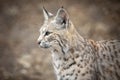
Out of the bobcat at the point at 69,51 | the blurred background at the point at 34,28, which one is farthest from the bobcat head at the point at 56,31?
the blurred background at the point at 34,28

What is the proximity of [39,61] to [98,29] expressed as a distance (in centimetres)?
169

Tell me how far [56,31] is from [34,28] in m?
5.77

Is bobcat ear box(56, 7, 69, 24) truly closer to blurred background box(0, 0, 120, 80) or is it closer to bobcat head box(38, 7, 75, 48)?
bobcat head box(38, 7, 75, 48)

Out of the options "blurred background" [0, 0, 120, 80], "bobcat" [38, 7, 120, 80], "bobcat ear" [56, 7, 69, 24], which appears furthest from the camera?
"blurred background" [0, 0, 120, 80]

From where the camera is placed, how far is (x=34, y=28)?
13547 mm

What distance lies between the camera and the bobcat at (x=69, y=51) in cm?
776

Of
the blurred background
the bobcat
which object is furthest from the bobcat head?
the blurred background

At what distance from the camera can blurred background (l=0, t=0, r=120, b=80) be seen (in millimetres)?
12398

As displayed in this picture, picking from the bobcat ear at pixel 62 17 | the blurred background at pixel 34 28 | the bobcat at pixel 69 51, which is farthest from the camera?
the blurred background at pixel 34 28

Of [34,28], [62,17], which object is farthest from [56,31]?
[34,28]

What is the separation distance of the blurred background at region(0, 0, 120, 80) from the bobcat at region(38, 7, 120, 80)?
4.08 m

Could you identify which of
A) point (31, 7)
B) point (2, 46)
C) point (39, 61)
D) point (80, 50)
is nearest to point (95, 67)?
point (80, 50)

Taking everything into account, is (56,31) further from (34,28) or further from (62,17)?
(34,28)

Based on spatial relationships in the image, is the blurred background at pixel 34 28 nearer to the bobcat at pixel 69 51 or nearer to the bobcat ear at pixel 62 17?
the bobcat at pixel 69 51
